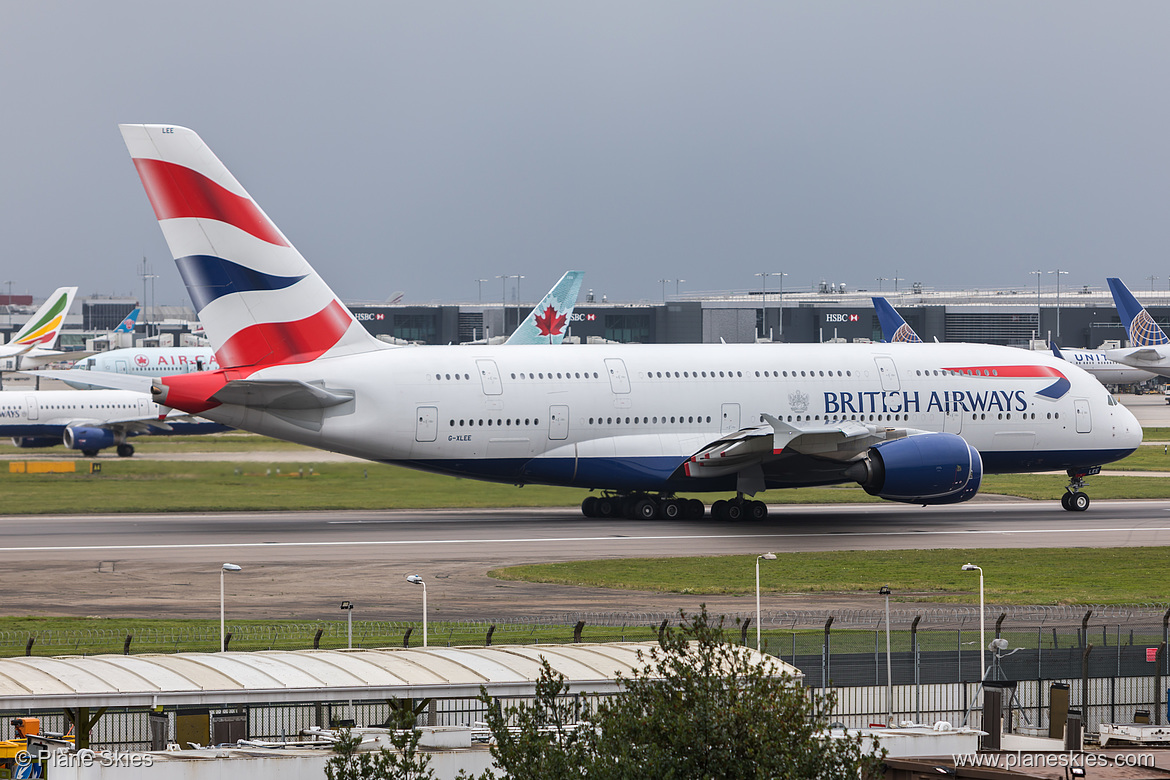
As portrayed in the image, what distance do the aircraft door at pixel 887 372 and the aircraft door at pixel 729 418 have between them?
5.31 metres

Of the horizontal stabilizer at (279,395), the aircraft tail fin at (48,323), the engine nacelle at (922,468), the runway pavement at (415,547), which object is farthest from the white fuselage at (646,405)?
the aircraft tail fin at (48,323)

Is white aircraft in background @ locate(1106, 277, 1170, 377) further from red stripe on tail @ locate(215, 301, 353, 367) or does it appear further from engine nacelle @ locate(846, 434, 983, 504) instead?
red stripe on tail @ locate(215, 301, 353, 367)

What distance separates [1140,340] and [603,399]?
78.8m

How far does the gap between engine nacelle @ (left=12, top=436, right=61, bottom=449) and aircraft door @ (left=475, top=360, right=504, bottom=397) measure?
4444cm

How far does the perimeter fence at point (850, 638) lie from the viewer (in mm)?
24016

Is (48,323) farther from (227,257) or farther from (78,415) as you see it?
(227,257)

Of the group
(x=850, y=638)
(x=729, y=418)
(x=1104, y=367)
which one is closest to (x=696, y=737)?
(x=850, y=638)

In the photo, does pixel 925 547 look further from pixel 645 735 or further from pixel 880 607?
pixel 645 735

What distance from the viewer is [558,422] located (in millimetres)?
44969

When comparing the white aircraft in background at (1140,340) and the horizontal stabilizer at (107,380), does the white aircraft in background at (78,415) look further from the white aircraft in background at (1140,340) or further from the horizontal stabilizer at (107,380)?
the white aircraft in background at (1140,340)

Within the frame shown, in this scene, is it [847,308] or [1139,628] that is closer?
[1139,628]

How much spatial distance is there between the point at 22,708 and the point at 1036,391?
3980cm

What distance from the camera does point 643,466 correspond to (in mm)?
45625

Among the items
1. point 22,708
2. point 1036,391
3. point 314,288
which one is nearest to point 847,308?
point 1036,391
